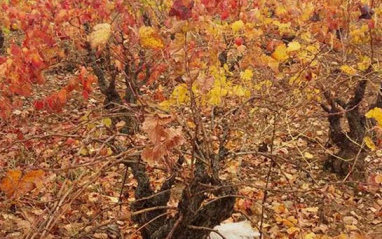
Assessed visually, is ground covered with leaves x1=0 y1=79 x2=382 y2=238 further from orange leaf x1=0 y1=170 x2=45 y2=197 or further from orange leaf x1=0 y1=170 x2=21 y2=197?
orange leaf x1=0 y1=170 x2=45 y2=197

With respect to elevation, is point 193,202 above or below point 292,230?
above

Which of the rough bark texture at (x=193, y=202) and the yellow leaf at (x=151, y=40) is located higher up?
the yellow leaf at (x=151, y=40)

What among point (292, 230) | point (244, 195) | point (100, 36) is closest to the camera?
point (100, 36)

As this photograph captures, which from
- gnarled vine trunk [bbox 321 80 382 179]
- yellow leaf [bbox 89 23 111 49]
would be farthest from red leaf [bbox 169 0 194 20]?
gnarled vine trunk [bbox 321 80 382 179]

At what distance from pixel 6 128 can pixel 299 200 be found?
159 inches

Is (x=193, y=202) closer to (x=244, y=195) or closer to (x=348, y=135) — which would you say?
(x=244, y=195)

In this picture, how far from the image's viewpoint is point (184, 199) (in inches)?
143

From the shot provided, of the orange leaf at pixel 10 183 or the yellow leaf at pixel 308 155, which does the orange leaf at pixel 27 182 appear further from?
the yellow leaf at pixel 308 155

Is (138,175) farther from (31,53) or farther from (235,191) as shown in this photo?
(31,53)

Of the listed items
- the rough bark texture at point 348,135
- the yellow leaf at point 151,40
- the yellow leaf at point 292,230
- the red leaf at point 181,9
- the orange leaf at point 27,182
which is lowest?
the yellow leaf at point 292,230

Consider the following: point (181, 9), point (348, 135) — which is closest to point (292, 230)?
point (348, 135)

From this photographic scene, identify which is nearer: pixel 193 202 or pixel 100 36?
pixel 100 36

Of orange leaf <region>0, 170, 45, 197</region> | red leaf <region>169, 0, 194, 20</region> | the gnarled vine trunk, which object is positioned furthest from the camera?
the gnarled vine trunk

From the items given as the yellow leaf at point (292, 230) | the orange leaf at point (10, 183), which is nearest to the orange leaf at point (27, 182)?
the orange leaf at point (10, 183)
